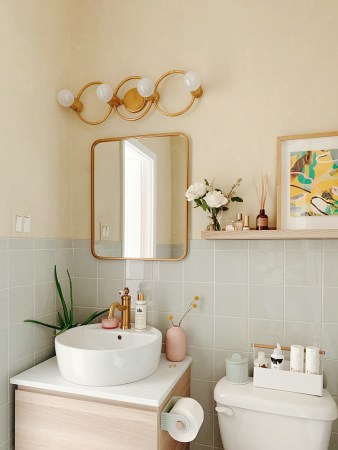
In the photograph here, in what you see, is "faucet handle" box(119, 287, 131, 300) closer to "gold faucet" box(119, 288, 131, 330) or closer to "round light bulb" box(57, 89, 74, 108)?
"gold faucet" box(119, 288, 131, 330)

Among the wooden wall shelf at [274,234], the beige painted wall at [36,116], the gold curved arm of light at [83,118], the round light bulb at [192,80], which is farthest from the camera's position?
the gold curved arm of light at [83,118]

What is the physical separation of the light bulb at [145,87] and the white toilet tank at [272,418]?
1.31 metres

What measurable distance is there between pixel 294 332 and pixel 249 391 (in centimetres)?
32

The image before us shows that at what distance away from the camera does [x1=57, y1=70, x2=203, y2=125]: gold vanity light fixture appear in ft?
5.53

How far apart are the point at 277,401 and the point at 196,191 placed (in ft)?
2.88

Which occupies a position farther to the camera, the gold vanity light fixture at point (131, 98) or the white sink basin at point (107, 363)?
the gold vanity light fixture at point (131, 98)

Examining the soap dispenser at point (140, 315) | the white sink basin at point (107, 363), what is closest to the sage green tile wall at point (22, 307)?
the white sink basin at point (107, 363)

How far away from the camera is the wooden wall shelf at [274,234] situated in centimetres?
139

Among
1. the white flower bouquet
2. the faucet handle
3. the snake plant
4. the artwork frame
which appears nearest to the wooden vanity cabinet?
the snake plant

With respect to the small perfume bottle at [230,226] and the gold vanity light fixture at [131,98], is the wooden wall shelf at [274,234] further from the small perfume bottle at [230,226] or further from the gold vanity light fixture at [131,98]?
the gold vanity light fixture at [131,98]

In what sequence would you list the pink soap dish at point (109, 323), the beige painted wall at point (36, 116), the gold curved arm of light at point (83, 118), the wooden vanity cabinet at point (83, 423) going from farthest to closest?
the gold curved arm of light at point (83, 118)
the pink soap dish at point (109, 323)
the beige painted wall at point (36, 116)
the wooden vanity cabinet at point (83, 423)

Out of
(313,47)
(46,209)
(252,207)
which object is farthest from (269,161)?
(46,209)

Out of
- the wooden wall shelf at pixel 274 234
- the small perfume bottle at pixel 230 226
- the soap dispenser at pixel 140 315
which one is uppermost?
the small perfume bottle at pixel 230 226

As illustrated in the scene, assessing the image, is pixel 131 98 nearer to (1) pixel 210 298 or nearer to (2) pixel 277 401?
(1) pixel 210 298
